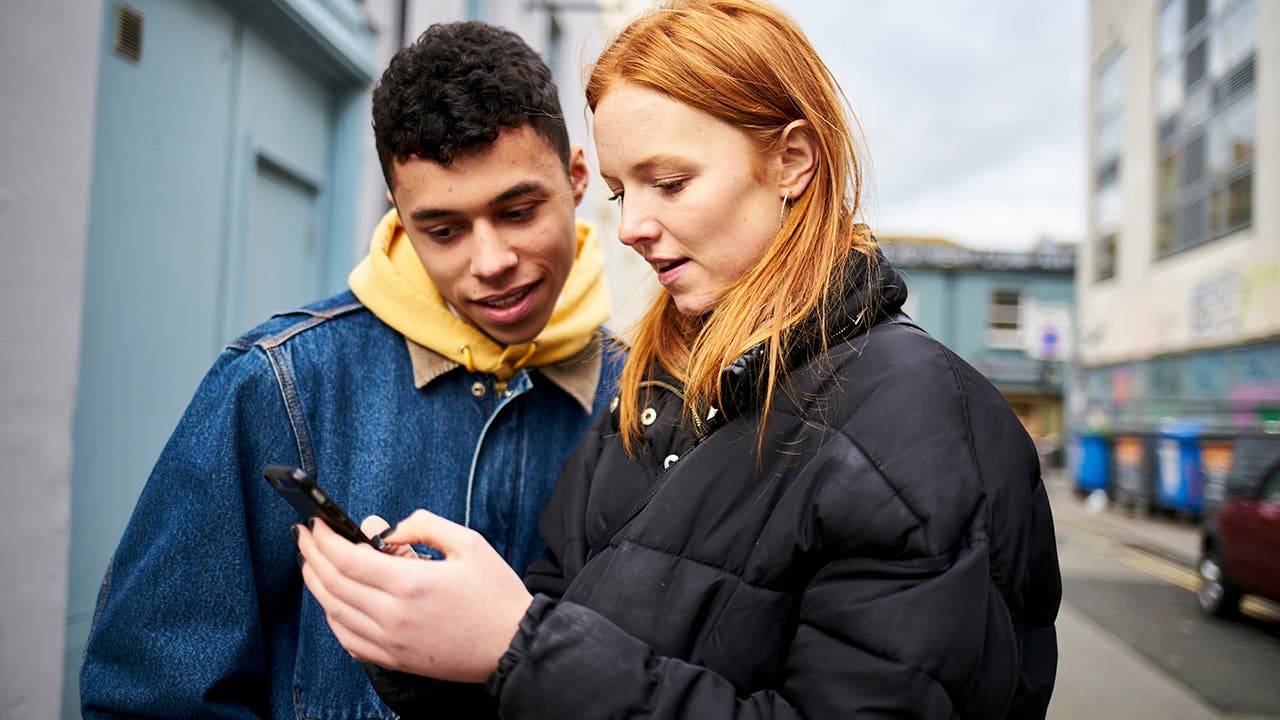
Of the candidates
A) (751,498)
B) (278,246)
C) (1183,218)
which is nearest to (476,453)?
(751,498)

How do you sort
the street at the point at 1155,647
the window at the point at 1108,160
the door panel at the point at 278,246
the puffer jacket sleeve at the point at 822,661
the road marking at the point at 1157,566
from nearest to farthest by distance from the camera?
the puffer jacket sleeve at the point at 822,661 → the door panel at the point at 278,246 → the street at the point at 1155,647 → the road marking at the point at 1157,566 → the window at the point at 1108,160

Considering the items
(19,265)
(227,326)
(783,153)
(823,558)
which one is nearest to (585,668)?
(823,558)

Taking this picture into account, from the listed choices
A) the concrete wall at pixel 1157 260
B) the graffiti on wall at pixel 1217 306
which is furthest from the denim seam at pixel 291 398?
the graffiti on wall at pixel 1217 306

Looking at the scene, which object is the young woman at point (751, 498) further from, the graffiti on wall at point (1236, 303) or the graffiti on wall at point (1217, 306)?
the graffiti on wall at point (1217, 306)

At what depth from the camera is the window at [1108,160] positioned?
21.5m

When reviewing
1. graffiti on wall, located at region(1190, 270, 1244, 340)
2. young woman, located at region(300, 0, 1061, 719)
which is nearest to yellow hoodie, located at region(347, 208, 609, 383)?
young woman, located at region(300, 0, 1061, 719)

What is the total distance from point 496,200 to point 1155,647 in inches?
273

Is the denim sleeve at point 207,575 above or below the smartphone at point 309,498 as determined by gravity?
below

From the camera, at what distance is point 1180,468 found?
13.5 meters

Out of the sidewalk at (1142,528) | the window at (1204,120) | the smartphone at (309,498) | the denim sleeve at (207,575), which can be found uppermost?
the window at (1204,120)

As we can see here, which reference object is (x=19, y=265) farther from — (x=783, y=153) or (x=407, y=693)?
(x=783, y=153)

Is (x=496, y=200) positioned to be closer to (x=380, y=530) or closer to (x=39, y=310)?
(x=380, y=530)

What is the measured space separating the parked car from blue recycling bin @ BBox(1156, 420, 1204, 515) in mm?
6006

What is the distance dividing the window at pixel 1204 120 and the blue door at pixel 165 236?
17.7m
